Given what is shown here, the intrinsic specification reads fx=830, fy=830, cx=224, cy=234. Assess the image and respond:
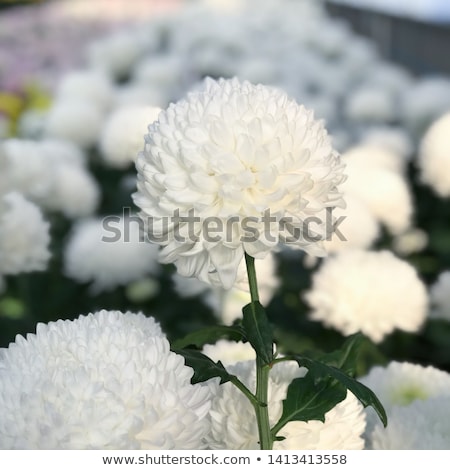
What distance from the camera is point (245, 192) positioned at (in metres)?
0.60

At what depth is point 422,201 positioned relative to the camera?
2.23 metres

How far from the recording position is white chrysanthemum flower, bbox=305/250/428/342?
1.32 metres

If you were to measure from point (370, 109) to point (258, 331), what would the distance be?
2.14 meters

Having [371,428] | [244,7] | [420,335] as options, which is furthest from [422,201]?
[244,7]

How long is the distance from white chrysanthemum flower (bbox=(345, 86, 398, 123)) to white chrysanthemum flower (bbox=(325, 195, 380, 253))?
1.08 meters

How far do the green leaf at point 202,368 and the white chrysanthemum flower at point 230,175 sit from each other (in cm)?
6

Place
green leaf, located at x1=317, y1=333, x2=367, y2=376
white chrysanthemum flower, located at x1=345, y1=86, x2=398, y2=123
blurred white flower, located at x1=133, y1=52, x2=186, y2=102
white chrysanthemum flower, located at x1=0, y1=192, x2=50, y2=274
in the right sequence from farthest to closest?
white chrysanthemum flower, located at x1=345, y1=86, x2=398, y2=123, blurred white flower, located at x1=133, y1=52, x2=186, y2=102, white chrysanthemum flower, located at x1=0, y1=192, x2=50, y2=274, green leaf, located at x1=317, y1=333, x2=367, y2=376

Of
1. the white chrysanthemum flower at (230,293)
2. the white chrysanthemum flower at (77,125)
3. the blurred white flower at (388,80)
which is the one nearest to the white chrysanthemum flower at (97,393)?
the white chrysanthemum flower at (230,293)

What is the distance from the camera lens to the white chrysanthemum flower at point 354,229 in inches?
59.4

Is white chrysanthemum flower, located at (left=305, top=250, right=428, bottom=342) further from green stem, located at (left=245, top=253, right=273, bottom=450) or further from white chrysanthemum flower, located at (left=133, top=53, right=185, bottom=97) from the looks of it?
white chrysanthemum flower, located at (left=133, top=53, right=185, bottom=97)

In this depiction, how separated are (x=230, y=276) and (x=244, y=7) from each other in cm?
387

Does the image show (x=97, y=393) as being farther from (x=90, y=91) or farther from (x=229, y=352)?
(x=90, y=91)

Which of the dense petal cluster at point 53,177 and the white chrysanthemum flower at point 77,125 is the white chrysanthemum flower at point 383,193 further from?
the white chrysanthemum flower at point 77,125

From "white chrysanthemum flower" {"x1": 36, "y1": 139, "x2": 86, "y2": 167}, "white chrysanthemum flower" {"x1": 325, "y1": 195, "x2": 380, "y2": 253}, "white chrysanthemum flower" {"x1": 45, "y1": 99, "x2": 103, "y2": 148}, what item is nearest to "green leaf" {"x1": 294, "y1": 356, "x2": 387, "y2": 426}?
"white chrysanthemum flower" {"x1": 325, "y1": 195, "x2": 380, "y2": 253}
